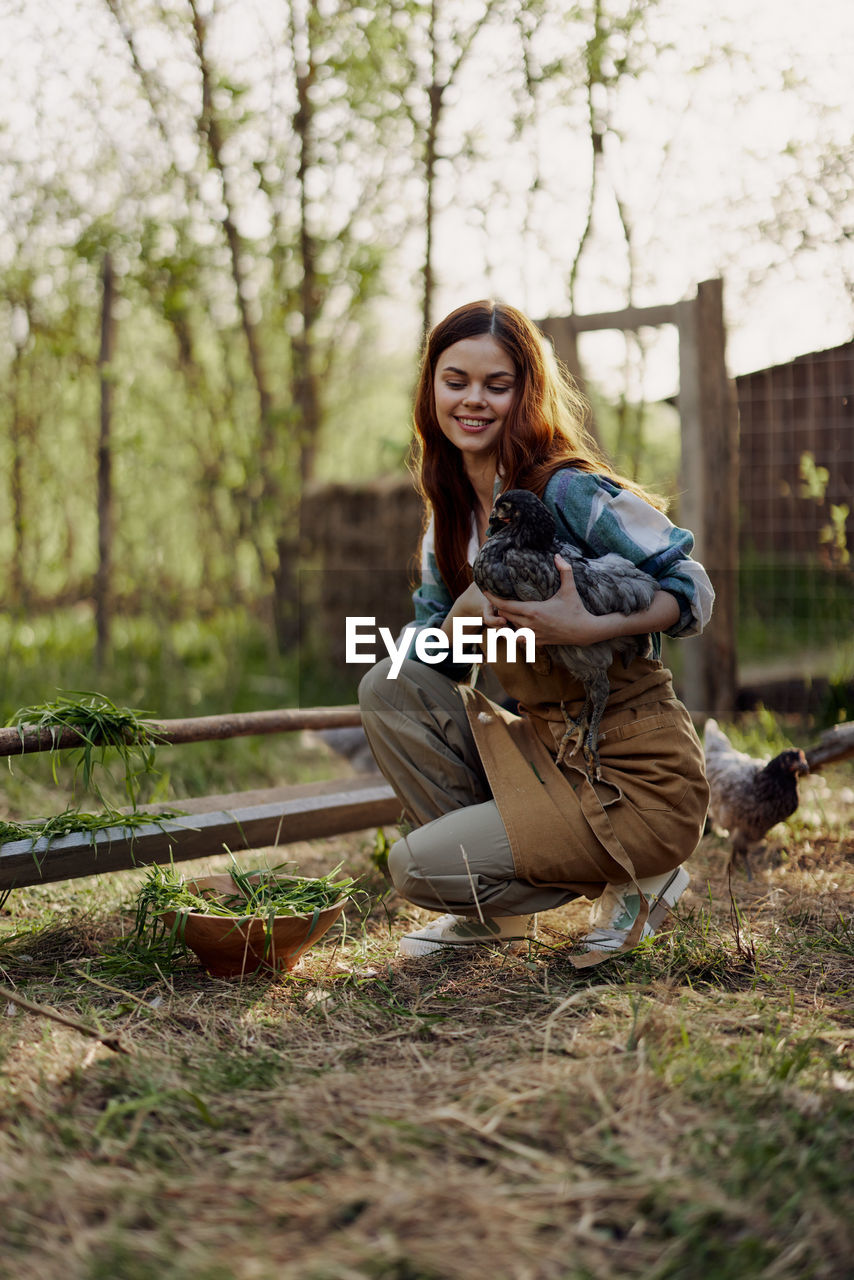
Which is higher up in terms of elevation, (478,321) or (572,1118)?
(478,321)

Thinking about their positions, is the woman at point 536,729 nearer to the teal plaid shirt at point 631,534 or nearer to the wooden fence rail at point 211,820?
the teal plaid shirt at point 631,534

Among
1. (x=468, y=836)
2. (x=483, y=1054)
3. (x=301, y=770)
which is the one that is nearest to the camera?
(x=483, y=1054)

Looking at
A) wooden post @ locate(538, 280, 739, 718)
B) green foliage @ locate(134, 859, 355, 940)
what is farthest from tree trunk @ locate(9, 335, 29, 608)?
green foliage @ locate(134, 859, 355, 940)

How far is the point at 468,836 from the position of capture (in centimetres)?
238

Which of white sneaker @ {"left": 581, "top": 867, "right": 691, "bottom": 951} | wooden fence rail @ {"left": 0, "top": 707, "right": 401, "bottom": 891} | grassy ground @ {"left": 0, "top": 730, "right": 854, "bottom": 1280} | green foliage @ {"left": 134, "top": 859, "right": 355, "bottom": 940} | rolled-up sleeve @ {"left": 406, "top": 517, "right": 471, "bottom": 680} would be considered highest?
rolled-up sleeve @ {"left": 406, "top": 517, "right": 471, "bottom": 680}

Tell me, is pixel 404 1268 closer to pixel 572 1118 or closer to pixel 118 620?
pixel 572 1118

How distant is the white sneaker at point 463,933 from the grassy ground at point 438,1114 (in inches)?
1.9

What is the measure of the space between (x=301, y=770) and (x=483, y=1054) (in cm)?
275

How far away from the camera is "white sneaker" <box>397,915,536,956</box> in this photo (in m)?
2.49

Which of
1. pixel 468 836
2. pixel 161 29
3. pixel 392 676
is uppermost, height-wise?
pixel 161 29

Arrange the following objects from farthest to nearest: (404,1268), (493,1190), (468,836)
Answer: (468,836) < (493,1190) < (404,1268)

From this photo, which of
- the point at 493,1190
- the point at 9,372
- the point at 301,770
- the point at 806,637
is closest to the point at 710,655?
the point at 806,637

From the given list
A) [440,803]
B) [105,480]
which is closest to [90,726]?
[440,803]

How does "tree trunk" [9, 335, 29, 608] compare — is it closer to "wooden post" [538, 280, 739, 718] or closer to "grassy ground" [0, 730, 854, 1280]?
"wooden post" [538, 280, 739, 718]
